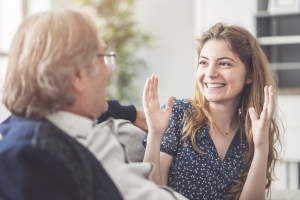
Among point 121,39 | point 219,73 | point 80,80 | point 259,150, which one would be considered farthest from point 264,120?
point 121,39

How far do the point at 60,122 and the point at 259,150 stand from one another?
857 millimetres

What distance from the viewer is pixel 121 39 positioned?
4.80 m

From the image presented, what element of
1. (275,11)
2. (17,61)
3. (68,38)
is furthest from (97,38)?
(275,11)

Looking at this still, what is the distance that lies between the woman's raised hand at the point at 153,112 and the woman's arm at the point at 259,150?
0.30 metres

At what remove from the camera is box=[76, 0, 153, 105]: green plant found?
4.76 meters

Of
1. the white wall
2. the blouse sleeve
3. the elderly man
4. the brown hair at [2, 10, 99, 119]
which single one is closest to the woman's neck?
the blouse sleeve

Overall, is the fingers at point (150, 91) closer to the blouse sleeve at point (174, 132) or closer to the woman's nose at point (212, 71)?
the blouse sleeve at point (174, 132)

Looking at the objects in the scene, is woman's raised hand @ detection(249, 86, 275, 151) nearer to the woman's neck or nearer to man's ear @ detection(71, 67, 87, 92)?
the woman's neck

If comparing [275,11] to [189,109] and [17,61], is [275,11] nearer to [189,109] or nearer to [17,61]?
[189,109]

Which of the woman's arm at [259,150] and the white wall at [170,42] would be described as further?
the white wall at [170,42]

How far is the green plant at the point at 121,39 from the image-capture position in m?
4.76

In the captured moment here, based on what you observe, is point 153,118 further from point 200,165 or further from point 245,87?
point 245,87

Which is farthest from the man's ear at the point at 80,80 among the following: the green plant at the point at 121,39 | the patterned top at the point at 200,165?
the green plant at the point at 121,39

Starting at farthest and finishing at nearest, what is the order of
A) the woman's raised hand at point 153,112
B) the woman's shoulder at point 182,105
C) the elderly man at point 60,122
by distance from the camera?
the woman's shoulder at point 182,105, the woman's raised hand at point 153,112, the elderly man at point 60,122
